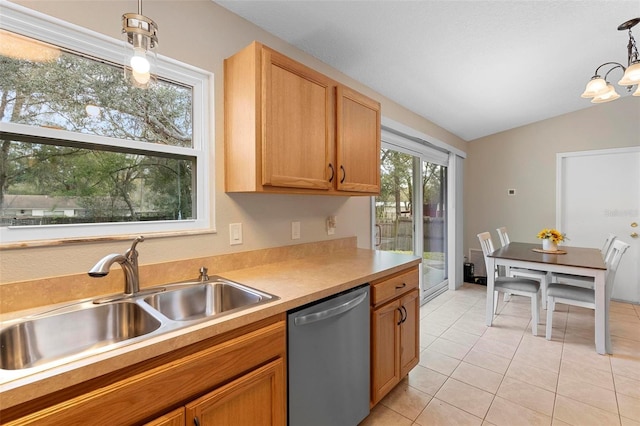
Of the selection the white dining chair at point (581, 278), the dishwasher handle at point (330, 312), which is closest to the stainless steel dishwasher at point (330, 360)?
the dishwasher handle at point (330, 312)

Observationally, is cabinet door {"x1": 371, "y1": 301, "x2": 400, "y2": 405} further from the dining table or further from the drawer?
the dining table

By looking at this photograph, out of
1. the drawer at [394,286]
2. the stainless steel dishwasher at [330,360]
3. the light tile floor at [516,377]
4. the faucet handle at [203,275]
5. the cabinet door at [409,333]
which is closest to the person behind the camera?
the stainless steel dishwasher at [330,360]

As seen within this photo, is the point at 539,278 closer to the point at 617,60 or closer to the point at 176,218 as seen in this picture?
the point at 617,60

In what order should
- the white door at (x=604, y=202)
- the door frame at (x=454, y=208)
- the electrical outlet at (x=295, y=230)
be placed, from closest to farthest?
the electrical outlet at (x=295, y=230) < the white door at (x=604, y=202) < the door frame at (x=454, y=208)

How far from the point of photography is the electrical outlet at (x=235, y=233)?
1720 millimetres

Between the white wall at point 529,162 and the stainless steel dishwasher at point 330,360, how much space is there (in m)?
4.06

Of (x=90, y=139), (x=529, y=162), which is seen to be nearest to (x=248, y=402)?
(x=90, y=139)

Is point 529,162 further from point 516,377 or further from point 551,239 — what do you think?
point 516,377

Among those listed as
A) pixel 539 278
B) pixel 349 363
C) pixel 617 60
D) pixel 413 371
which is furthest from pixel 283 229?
pixel 617 60

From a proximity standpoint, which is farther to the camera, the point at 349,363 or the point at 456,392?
the point at 456,392

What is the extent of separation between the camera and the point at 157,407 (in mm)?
861

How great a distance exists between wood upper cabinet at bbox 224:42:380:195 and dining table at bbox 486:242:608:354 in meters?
2.05

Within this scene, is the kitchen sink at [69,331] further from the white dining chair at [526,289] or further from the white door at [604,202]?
the white door at [604,202]

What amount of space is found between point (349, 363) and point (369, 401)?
0.36 metres
